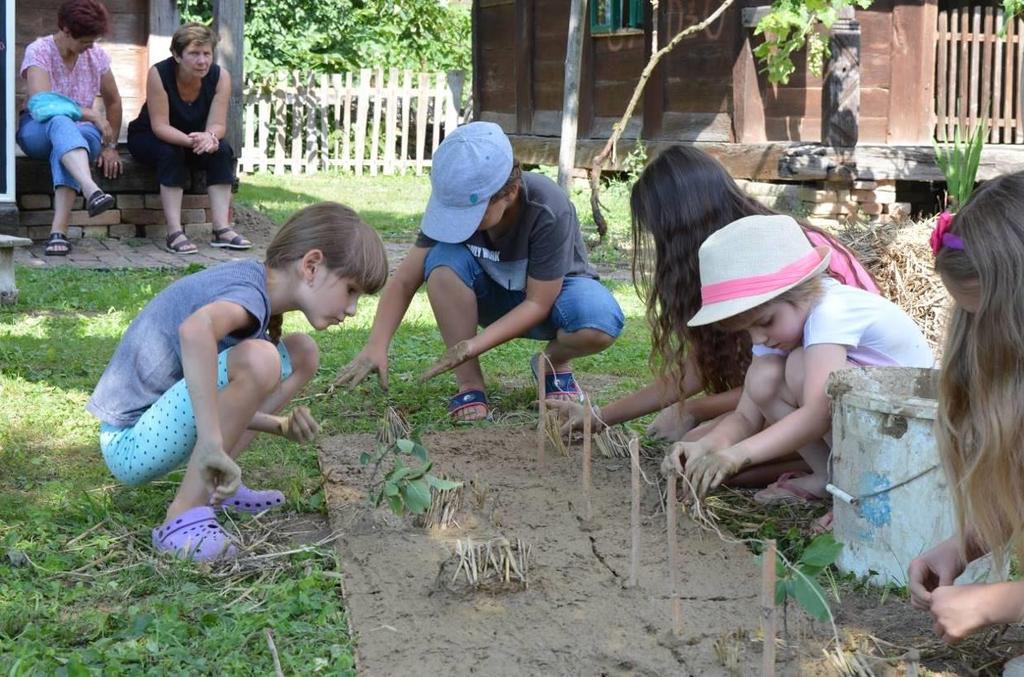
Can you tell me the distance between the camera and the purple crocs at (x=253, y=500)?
11.4 ft

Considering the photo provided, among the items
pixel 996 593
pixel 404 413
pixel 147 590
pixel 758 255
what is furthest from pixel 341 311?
pixel 996 593

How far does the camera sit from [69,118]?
27.2 ft

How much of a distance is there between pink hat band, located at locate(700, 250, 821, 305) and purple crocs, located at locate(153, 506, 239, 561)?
135cm

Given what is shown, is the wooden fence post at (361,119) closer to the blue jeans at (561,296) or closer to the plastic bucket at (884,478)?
the blue jeans at (561,296)

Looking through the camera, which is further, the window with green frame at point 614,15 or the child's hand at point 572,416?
the window with green frame at point 614,15

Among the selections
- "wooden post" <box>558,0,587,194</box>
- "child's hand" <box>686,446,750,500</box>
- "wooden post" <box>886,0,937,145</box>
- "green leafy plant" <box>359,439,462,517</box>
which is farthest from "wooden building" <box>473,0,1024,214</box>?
"green leafy plant" <box>359,439,462,517</box>

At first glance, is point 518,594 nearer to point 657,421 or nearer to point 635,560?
point 635,560

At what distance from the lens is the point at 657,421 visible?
4273 mm

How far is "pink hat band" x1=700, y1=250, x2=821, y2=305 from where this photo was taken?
10.3ft

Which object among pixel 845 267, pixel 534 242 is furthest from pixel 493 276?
pixel 845 267

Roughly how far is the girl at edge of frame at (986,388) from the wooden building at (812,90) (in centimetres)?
734

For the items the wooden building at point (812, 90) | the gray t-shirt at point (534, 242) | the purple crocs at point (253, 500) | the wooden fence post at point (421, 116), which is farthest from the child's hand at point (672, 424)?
the wooden fence post at point (421, 116)

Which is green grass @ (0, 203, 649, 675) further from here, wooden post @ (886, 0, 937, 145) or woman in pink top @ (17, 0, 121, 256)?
wooden post @ (886, 0, 937, 145)

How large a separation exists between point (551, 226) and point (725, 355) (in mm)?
911
